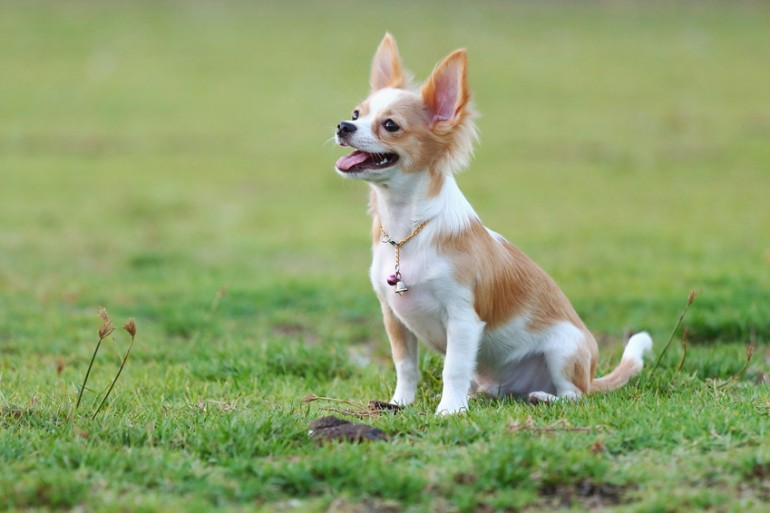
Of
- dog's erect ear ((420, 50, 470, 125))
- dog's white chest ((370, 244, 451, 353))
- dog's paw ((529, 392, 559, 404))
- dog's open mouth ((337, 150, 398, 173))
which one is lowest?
dog's paw ((529, 392, 559, 404))

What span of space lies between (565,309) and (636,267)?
494cm

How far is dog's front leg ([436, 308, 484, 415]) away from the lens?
537 centimetres

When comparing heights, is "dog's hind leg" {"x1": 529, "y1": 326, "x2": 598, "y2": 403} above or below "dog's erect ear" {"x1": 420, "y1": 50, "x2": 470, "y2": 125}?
below

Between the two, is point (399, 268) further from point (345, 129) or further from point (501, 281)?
point (345, 129)

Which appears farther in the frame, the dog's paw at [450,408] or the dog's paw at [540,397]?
the dog's paw at [540,397]

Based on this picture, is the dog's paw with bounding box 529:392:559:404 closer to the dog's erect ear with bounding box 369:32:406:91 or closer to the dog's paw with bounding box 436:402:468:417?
the dog's paw with bounding box 436:402:468:417

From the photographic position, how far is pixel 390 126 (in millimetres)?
5387

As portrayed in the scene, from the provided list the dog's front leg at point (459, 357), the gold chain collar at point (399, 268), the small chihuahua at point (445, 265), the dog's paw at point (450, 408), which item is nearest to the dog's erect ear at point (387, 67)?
the small chihuahua at point (445, 265)

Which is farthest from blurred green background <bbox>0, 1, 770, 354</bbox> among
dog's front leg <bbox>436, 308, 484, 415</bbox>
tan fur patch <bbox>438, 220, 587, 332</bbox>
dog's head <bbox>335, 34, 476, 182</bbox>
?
dog's front leg <bbox>436, 308, 484, 415</bbox>

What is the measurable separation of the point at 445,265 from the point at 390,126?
758 millimetres

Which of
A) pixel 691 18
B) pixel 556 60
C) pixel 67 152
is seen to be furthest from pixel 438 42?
pixel 67 152

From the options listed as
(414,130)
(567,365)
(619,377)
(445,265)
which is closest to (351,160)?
(414,130)

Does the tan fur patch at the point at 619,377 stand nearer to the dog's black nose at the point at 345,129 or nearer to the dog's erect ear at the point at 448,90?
the dog's erect ear at the point at 448,90

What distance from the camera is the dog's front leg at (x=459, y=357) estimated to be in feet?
17.6
